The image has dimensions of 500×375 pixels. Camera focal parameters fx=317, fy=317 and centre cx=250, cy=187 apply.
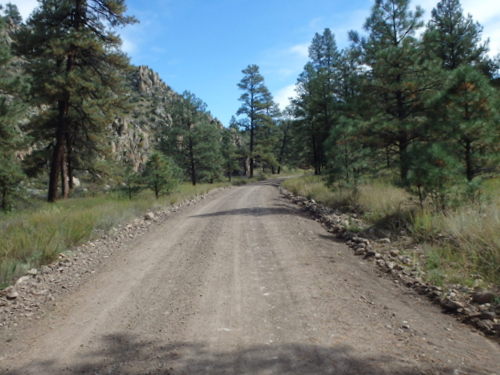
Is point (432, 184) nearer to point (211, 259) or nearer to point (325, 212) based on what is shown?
point (325, 212)

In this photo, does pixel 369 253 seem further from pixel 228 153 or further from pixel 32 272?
pixel 228 153

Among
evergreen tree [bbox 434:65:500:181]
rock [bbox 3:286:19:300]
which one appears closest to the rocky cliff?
rock [bbox 3:286:19:300]

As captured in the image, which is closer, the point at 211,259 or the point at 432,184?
the point at 211,259

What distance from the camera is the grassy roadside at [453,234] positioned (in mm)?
4547

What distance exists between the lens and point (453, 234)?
5855mm

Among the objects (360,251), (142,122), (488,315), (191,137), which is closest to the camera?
(488,315)

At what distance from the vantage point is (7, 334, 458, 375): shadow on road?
2.55 metres

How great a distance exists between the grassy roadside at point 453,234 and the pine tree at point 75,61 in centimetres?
1273

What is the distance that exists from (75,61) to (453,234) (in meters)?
16.7

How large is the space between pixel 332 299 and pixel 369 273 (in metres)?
1.35

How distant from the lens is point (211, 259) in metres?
5.86

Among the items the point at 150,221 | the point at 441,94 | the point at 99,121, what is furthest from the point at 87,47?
the point at 441,94

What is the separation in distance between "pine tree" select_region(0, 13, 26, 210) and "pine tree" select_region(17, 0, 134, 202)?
128cm

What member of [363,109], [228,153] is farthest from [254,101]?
[363,109]
